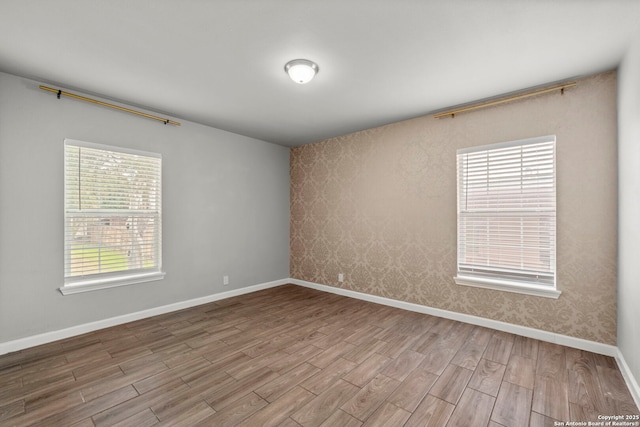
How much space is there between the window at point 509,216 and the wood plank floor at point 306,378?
0.64m

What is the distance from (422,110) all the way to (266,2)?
242 cm

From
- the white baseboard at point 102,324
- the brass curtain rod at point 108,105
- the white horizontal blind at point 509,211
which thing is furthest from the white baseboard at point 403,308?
the brass curtain rod at point 108,105

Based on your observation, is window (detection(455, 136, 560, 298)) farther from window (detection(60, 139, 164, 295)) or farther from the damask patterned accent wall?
window (detection(60, 139, 164, 295))

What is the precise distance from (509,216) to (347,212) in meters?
2.20

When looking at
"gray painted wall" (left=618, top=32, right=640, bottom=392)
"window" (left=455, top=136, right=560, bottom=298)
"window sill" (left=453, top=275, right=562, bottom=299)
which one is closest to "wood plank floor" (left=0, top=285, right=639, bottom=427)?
"gray painted wall" (left=618, top=32, right=640, bottom=392)

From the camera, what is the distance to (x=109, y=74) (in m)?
2.62

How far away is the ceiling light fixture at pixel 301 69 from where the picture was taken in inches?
93.9

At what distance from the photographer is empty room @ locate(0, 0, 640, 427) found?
6.24ft

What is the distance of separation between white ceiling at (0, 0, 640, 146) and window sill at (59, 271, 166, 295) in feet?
6.74

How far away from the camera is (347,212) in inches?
180

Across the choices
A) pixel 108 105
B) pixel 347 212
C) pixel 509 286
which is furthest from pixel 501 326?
pixel 108 105

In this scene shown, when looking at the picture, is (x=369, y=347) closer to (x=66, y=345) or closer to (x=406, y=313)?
(x=406, y=313)

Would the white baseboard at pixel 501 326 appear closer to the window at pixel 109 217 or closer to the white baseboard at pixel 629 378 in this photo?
the white baseboard at pixel 629 378

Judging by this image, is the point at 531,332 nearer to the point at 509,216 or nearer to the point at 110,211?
the point at 509,216
